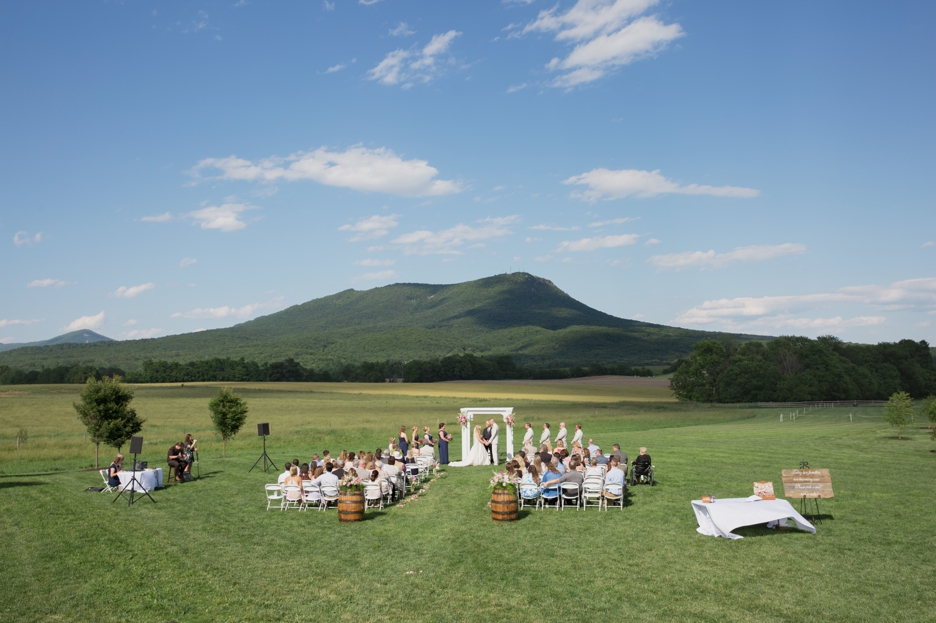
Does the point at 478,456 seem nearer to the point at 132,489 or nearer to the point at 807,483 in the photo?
the point at 132,489

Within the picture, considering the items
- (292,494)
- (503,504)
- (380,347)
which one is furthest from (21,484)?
(380,347)

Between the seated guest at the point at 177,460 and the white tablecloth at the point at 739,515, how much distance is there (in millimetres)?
15081

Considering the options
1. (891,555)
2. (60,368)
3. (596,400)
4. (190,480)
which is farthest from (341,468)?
(60,368)

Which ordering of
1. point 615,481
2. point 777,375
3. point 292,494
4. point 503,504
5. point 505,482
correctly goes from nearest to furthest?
point 503,504 → point 505,482 → point 615,481 → point 292,494 → point 777,375

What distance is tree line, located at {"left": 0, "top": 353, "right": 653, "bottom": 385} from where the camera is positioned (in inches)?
4006

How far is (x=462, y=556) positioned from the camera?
38.8 ft

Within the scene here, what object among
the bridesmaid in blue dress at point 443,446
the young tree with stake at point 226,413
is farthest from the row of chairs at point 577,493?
the young tree with stake at point 226,413

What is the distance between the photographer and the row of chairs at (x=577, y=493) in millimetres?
16062

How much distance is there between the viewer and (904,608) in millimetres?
9031

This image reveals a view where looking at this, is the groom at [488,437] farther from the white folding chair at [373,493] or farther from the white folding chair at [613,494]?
the white folding chair at [613,494]

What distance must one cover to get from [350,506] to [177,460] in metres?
8.41

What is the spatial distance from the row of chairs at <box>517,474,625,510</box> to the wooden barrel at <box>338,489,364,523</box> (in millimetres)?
3763

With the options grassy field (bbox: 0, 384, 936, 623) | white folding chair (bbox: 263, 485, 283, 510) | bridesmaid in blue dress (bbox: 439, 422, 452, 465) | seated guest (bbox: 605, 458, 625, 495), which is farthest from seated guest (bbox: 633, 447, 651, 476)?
white folding chair (bbox: 263, 485, 283, 510)

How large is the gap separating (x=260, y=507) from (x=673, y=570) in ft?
33.4
